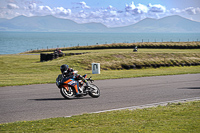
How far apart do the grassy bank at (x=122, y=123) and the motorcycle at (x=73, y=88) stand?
3.78 metres

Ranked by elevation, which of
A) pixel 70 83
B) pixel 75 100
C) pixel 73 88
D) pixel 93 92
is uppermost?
pixel 70 83

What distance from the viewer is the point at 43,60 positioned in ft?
138

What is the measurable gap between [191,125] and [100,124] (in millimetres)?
2328

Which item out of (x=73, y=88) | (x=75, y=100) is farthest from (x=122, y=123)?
(x=73, y=88)

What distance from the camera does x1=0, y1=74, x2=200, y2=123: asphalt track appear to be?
1062cm

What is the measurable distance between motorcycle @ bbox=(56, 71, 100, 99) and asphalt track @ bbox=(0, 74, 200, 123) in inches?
10.2

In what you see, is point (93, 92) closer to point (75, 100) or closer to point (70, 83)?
point (75, 100)

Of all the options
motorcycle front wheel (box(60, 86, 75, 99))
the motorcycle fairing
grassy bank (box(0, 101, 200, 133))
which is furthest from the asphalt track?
grassy bank (box(0, 101, 200, 133))

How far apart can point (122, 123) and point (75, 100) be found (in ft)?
17.4

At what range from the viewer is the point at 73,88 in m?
13.6

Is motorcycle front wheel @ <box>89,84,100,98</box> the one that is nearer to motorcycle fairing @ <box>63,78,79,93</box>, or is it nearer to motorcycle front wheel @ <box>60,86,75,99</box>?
motorcycle fairing @ <box>63,78,79,93</box>

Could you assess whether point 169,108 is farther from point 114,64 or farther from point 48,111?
point 114,64

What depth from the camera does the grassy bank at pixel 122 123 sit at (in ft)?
24.7

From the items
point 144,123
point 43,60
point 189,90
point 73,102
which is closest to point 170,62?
point 43,60
